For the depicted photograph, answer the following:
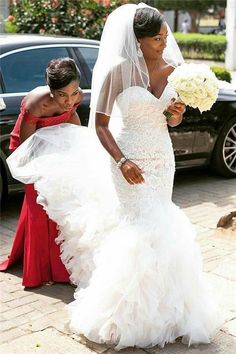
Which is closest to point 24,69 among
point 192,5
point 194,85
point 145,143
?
point 145,143

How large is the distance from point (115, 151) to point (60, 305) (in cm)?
123

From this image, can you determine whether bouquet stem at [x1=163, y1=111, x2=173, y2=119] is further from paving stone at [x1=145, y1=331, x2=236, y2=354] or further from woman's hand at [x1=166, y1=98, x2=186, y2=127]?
paving stone at [x1=145, y1=331, x2=236, y2=354]

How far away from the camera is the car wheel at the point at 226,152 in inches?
272

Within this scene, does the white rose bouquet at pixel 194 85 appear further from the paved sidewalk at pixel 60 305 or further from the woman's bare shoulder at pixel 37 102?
the paved sidewalk at pixel 60 305

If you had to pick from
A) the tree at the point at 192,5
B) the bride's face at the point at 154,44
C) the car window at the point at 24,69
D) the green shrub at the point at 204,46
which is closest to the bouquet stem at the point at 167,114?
the bride's face at the point at 154,44

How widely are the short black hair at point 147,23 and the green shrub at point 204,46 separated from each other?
21928 mm

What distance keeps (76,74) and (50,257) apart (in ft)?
4.32

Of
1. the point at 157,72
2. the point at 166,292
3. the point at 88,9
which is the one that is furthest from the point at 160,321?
the point at 88,9

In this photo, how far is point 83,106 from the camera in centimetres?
573

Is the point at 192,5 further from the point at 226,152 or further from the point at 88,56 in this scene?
the point at 88,56

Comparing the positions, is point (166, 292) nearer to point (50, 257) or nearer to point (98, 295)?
point (98, 295)

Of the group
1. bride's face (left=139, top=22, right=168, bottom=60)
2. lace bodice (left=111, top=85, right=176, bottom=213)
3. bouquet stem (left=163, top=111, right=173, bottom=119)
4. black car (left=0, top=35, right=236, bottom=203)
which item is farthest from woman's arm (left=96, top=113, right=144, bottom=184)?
black car (left=0, top=35, right=236, bottom=203)

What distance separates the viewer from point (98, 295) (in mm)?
3264

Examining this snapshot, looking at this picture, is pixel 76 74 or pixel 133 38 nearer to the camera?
pixel 133 38
